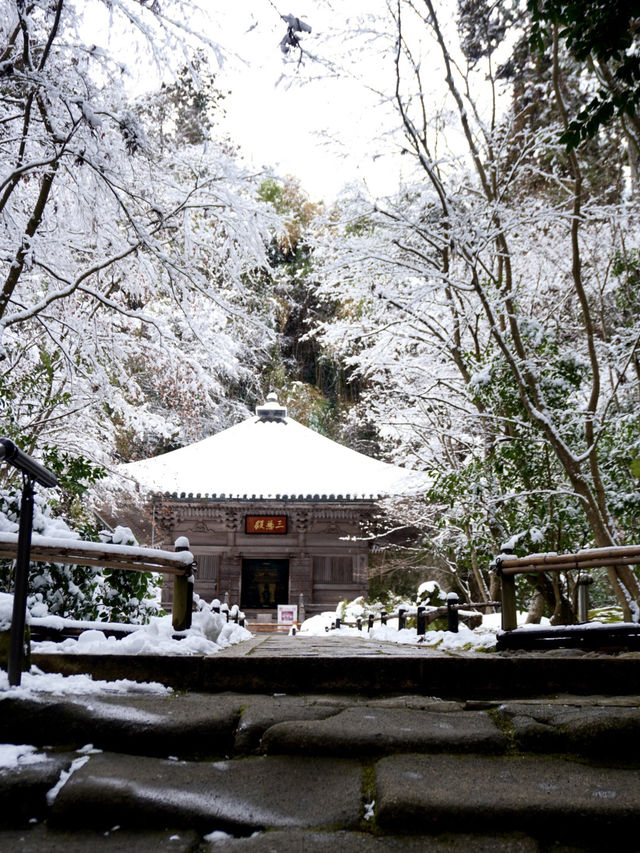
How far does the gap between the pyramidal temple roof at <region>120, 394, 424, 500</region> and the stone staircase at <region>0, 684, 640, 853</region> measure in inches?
441

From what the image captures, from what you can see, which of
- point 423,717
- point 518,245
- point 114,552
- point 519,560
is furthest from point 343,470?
point 423,717

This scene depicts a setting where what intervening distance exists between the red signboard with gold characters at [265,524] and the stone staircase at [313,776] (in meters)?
14.5

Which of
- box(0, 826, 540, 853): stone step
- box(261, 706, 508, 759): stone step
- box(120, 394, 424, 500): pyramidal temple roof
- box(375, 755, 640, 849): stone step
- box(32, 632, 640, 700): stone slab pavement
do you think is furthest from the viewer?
box(120, 394, 424, 500): pyramidal temple roof

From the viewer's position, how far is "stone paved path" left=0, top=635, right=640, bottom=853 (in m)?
1.80

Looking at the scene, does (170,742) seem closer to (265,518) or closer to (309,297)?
(265,518)

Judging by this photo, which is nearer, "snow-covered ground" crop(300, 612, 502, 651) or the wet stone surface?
the wet stone surface

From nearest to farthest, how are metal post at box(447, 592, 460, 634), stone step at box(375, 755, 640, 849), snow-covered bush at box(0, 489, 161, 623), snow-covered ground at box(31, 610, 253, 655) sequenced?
stone step at box(375, 755, 640, 849) < snow-covered ground at box(31, 610, 253, 655) < snow-covered bush at box(0, 489, 161, 623) < metal post at box(447, 592, 460, 634)

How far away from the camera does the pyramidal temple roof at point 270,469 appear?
16.0m

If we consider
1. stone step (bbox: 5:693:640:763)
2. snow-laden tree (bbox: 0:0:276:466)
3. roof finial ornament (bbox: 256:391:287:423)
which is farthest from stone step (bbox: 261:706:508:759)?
roof finial ornament (bbox: 256:391:287:423)

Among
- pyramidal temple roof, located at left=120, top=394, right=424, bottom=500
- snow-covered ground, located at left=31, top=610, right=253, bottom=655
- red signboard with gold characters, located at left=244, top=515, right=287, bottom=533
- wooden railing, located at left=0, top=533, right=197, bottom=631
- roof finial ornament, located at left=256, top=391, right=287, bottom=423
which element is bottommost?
snow-covered ground, located at left=31, top=610, right=253, bottom=655

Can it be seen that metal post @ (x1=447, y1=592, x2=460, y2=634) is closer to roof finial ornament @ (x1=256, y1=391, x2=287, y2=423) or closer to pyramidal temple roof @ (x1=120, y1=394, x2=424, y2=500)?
pyramidal temple roof @ (x1=120, y1=394, x2=424, y2=500)

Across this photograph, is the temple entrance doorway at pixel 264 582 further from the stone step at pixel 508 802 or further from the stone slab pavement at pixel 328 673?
the stone step at pixel 508 802

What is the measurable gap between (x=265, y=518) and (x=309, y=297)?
11677 millimetres

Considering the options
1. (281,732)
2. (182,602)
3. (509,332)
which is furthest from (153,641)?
(509,332)
